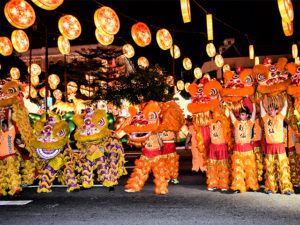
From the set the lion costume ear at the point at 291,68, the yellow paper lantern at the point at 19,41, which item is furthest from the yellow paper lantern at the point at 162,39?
the lion costume ear at the point at 291,68

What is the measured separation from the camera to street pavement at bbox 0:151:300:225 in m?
4.61

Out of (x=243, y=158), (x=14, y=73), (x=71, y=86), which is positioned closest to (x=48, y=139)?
(x=243, y=158)

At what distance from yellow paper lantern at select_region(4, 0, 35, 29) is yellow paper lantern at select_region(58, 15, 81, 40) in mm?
1434

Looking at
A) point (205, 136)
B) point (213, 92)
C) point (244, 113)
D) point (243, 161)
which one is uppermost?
point (213, 92)

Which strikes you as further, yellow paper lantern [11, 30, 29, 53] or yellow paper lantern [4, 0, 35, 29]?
yellow paper lantern [11, 30, 29, 53]

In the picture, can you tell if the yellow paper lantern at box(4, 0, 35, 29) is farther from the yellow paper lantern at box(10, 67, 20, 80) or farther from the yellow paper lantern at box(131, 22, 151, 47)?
the yellow paper lantern at box(10, 67, 20, 80)

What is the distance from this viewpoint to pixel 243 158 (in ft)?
20.5

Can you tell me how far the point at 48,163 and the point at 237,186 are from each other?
12.7 ft

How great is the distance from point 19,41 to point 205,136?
714 cm

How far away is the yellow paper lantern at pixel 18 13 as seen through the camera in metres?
7.68

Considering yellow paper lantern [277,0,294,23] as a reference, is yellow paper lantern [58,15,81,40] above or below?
above

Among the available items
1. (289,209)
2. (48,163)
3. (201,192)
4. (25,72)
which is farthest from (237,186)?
(25,72)

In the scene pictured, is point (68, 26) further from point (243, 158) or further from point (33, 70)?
point (33, 70)

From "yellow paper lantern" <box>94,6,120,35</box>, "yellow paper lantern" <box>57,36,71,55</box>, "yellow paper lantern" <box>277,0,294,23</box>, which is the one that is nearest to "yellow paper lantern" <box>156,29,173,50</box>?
"yellow paper lantern" <box>94,6,120,35</box>
